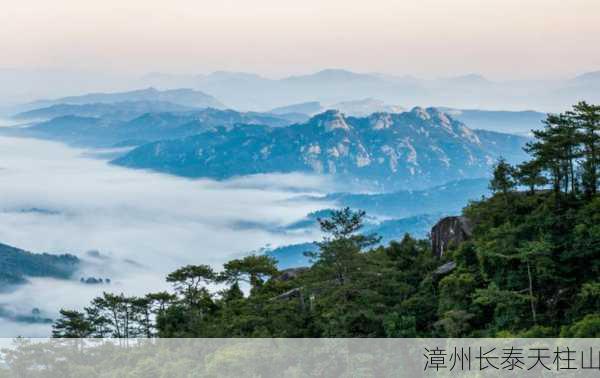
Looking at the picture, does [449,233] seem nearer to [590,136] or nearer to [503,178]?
[503,178]

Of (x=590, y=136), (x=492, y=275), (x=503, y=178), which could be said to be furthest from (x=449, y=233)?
(x=590, y=136)

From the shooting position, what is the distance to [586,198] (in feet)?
135

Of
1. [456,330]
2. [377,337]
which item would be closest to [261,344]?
[377,337]

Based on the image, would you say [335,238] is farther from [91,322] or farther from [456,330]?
[91,322]

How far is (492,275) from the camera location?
3747 centimetres

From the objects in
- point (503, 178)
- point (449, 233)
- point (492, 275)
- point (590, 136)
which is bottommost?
point (492, 275)

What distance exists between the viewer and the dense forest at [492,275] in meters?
33.6

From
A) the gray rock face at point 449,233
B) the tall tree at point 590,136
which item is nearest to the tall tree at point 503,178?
the tall tree at point 590,136

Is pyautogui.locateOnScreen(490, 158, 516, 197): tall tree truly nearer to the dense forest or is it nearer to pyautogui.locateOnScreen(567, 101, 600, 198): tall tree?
the dense forest

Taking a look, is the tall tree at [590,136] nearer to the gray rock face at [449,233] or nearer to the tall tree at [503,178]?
the tall tree at [503,178]

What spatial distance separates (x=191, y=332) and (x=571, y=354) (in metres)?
29.7

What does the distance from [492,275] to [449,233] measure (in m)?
13.5

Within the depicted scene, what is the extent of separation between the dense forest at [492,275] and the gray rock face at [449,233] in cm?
129

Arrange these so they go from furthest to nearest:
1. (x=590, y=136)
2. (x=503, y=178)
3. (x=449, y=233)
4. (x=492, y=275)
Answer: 1. (x=449, y=233)
2. (x=503, y=178)
3. (x=590, y=136)
4. (x=492, y=275)
